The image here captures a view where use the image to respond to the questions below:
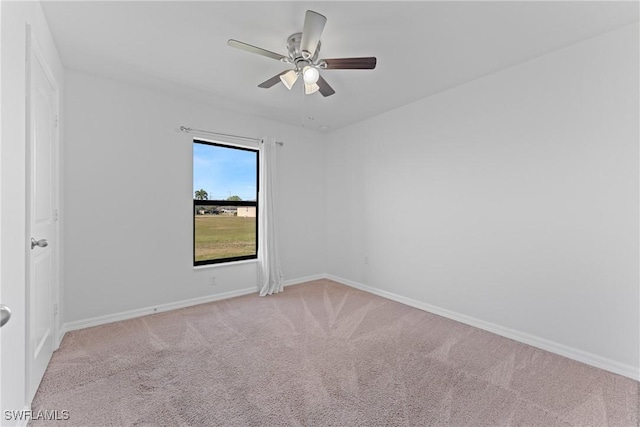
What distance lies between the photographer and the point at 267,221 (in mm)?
4105

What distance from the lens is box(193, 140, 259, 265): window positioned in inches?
148

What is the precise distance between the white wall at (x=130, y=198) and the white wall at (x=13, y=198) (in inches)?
57.1

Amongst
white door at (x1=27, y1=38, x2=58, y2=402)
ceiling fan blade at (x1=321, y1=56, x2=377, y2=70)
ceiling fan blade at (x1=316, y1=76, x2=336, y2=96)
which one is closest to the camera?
white door at (x1=27, y1=38, x2=58, y2=402)

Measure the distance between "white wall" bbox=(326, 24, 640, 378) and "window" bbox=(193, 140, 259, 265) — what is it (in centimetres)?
193

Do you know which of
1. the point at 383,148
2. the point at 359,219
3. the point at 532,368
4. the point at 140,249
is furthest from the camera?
the point at 359,219

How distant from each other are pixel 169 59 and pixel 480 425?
3.60 m

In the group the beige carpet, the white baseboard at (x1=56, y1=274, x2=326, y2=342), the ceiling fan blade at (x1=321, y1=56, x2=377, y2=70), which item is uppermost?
the ceiling fan blade at (x1=321, y1=56, x2=377, y2=70)

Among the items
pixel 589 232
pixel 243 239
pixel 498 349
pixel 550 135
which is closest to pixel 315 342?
pixel 498 349

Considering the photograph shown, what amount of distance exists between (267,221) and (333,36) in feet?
8.31

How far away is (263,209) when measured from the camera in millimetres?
4109

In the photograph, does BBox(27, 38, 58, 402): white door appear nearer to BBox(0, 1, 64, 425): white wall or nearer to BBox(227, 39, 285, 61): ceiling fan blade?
BBox(0, 1, 64, 425): white wall

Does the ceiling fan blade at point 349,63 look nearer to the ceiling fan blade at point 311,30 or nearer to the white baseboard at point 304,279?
the ceiling fan blade at point 311,30

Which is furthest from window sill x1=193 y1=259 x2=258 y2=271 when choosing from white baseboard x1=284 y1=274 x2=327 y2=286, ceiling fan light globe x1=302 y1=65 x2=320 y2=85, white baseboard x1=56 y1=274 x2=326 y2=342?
ceiling fan light globe x1=302 y1=65 x2=320 y2=85

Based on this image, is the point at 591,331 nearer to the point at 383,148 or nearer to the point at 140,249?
the point at 383,148
